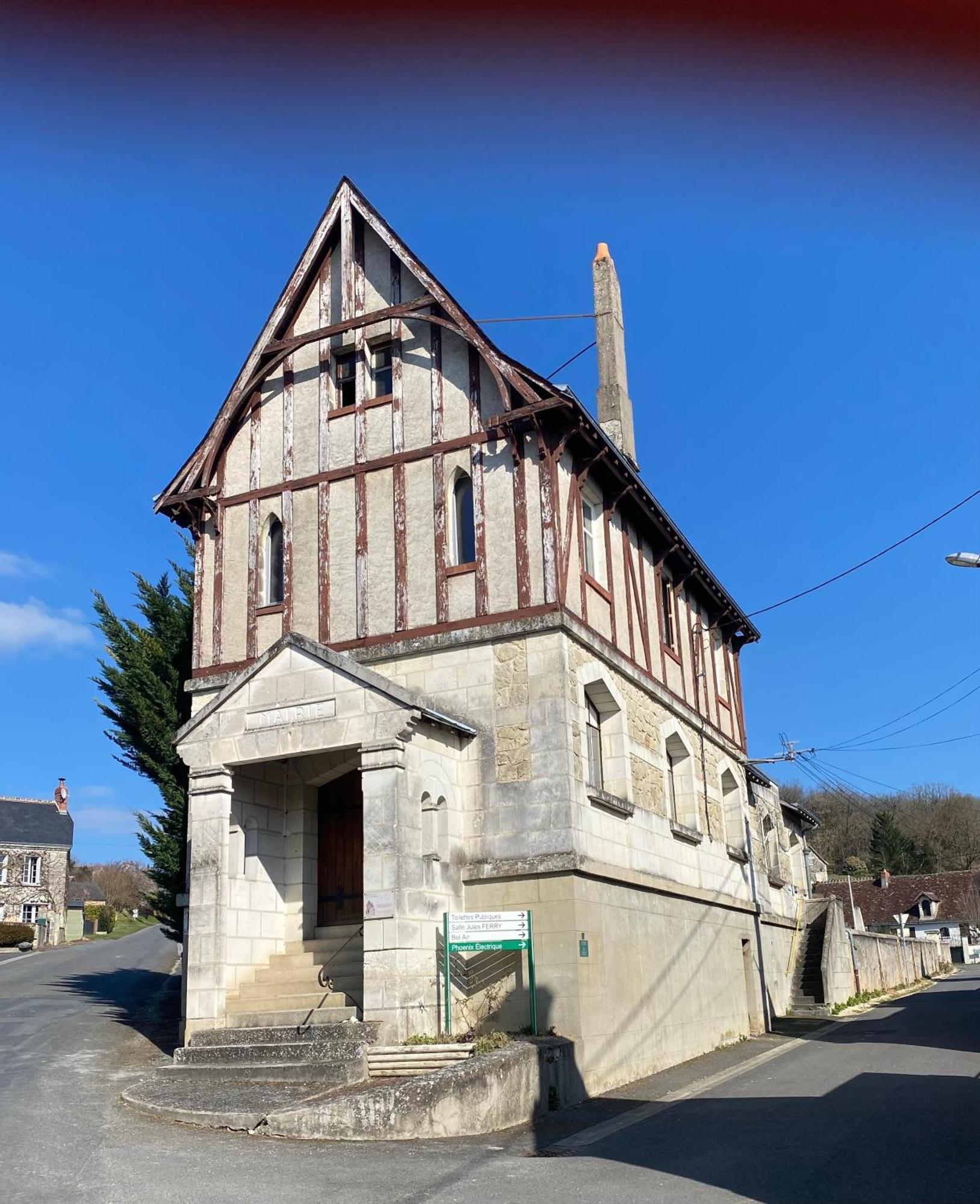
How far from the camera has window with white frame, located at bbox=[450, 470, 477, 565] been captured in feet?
53.2

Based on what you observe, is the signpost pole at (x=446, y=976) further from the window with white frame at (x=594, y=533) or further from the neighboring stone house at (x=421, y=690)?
the window with white frame at (x=594, y=533)

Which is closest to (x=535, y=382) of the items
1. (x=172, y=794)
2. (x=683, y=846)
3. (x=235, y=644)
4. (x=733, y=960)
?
(x=235, y=644)

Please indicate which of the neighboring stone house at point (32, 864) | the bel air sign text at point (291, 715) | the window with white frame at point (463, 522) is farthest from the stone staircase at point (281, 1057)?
the neighboring stone house at point (32, 864)

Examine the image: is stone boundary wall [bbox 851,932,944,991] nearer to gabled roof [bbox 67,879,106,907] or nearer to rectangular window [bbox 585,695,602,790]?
rectangular window [bbox 585,695,602,790]

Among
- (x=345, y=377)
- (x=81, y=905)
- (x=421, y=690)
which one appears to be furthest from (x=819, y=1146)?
(x=81, y=905)

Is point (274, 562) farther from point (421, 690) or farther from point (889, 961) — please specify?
point (889, 961)

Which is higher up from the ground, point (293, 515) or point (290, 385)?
point (290, 385)

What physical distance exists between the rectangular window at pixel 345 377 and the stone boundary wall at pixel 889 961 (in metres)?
22.3

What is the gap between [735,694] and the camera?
25.6 metres

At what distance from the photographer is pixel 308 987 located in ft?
46.9

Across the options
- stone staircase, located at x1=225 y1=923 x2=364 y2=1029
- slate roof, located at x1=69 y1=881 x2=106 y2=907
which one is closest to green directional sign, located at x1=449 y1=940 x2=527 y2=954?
stone staircase, located at x1=225 y1=923 x2=364 y2=1029

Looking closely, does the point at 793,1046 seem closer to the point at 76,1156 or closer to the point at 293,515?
the point at 293,515

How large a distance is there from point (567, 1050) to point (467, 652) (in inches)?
207

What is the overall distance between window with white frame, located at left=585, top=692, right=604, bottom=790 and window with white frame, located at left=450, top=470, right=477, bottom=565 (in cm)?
267
